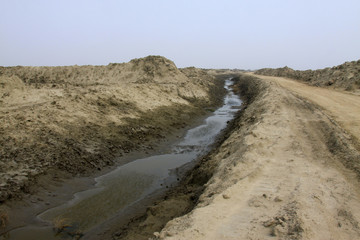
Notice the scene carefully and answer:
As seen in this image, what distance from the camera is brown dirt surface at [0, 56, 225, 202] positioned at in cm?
873

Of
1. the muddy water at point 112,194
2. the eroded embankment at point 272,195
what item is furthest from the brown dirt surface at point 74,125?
the eroded embankment at point 272,195

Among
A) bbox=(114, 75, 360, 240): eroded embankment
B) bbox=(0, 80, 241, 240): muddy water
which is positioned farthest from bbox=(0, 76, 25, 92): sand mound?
bbox=(114, 75, 360, 240): eroded embankment

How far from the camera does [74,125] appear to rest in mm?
11805

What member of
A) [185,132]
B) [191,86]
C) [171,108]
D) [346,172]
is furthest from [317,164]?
[191,86]

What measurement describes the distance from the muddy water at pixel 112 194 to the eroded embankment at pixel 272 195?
1.34 m

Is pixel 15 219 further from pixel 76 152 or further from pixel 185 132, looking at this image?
pixel 185 132

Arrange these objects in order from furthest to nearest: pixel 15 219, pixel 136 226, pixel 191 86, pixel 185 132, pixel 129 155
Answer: pixel 191 86
pixel 185 132
pixel 129 155
pixel 15 219
pixel 136 226

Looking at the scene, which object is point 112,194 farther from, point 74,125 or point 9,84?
point 9,84

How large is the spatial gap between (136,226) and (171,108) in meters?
14.2

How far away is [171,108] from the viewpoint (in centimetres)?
1995

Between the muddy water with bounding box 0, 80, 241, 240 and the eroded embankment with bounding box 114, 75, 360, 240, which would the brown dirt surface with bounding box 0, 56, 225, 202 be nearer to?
the muddy water with bounding box 0, 80, 241, 240

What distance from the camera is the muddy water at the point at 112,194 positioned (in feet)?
21.3

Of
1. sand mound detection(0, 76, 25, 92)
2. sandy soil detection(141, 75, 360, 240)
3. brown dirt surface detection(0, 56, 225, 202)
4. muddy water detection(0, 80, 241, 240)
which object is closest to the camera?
sandy soil detection(141, 75, 360, 240)

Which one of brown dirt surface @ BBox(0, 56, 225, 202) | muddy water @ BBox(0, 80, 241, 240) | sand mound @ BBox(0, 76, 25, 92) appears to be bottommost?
muddy water @ BBox(0, 80, 241, 240)
